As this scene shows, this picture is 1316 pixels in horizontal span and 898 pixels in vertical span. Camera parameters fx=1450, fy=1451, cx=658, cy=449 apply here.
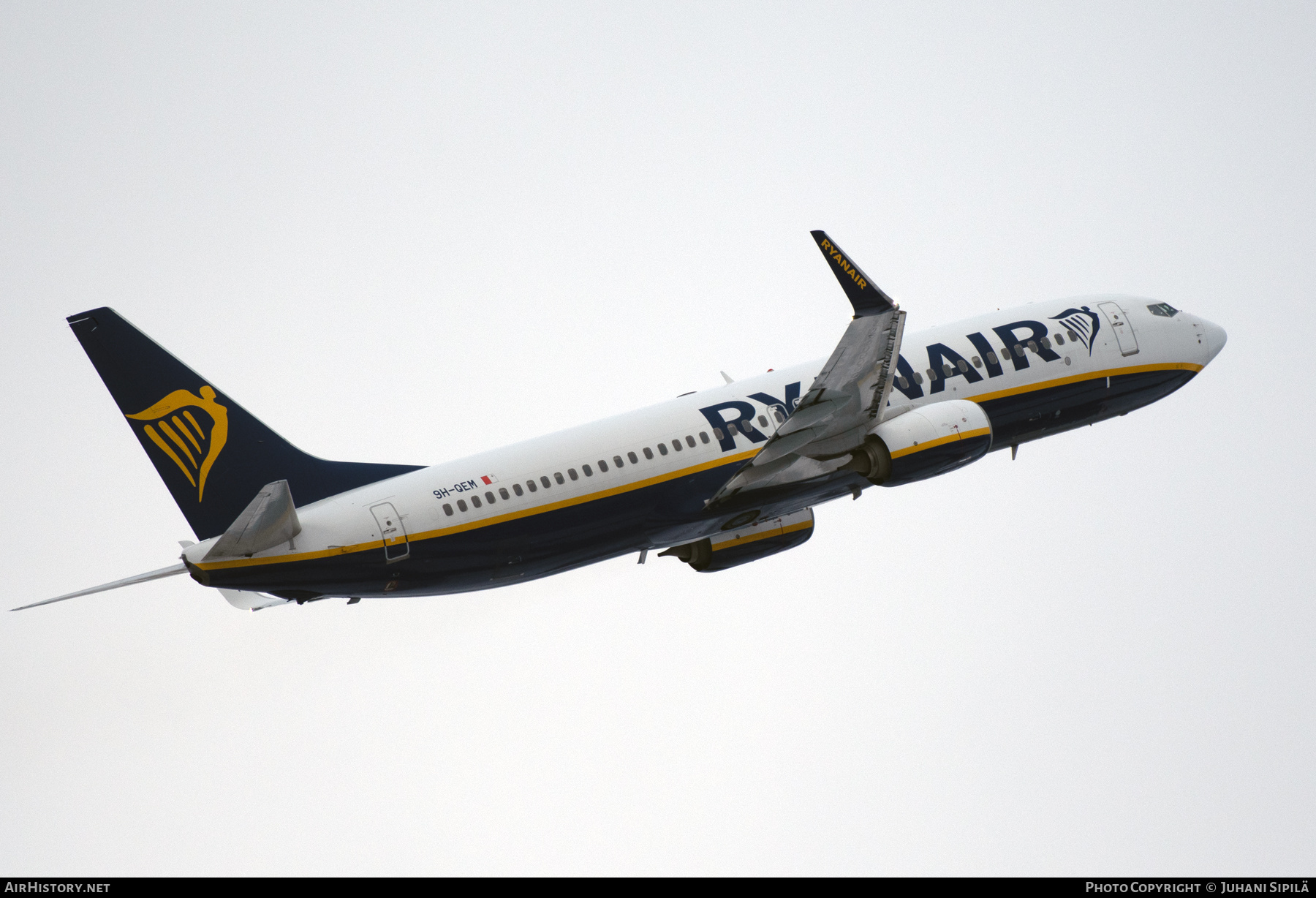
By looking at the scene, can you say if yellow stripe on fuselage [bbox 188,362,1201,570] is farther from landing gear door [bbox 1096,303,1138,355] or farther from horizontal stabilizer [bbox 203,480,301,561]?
landing gear door [bbox 1096,303,1138,355]

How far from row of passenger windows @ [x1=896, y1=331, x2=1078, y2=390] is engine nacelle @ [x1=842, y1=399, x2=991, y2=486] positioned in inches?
56.1

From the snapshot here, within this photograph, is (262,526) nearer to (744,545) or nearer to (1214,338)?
(744,545)

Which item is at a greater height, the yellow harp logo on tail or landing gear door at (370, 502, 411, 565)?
the yellow harp logo on tail

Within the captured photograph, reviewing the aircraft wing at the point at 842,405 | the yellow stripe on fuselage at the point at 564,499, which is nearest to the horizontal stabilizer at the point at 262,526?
the yellow stripe on fuselage at the point at 564,499

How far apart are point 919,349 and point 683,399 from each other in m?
6.65

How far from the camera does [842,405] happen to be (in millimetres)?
34938

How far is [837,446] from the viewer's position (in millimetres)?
35938

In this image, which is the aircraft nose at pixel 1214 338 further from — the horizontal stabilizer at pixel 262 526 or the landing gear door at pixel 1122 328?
the horizontal stabilizer at pixel 262 526

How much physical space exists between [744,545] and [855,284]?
32.2 feet

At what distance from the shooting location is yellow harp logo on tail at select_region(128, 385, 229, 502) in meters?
31.0

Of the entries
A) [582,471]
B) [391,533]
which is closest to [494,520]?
[391,533]

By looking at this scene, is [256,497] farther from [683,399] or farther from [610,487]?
[683,399]

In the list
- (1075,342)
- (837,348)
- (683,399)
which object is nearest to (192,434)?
(683,399)

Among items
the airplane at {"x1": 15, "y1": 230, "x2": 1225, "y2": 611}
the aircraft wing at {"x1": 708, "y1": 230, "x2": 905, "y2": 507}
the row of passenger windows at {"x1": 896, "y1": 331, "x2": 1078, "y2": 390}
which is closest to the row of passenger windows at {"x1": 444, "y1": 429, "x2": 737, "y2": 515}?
the airplane at {"x1": 15, "y1": 230, "x2": 1225, "y2": 611}
